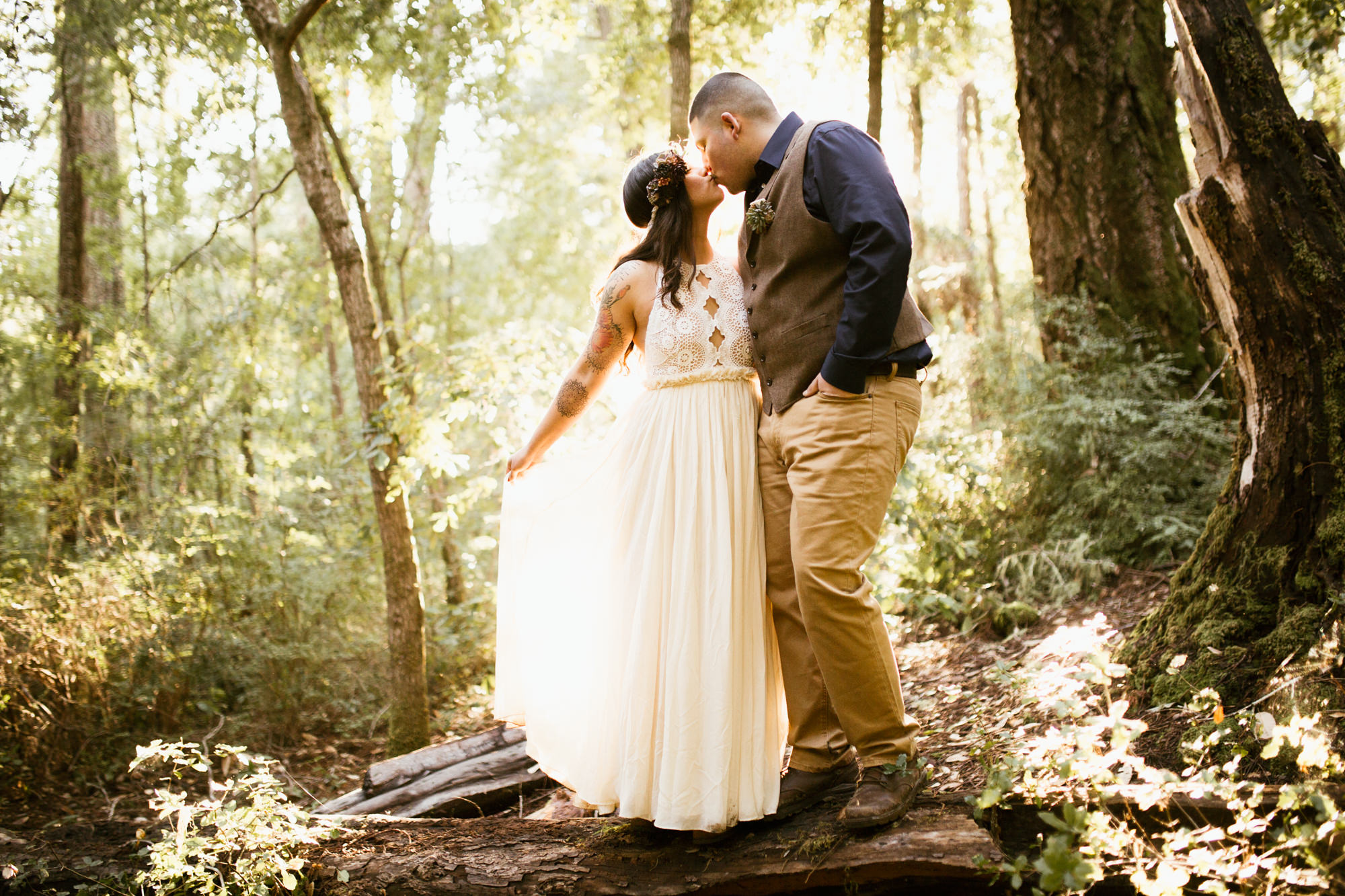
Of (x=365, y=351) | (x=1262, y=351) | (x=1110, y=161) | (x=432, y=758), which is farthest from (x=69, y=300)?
(x=1262, y=351)

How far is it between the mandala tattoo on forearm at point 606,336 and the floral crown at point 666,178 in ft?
1.05

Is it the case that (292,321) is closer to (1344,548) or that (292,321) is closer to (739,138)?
(739,138)

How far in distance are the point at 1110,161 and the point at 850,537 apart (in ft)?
12.9

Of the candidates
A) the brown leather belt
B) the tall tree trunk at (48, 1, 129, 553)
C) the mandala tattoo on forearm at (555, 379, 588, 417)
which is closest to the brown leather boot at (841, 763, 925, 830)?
the brown leather belt

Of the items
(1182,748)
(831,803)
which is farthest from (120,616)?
(1182,748)

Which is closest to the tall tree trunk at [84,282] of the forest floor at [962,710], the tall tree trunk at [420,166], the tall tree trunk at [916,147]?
the forest floor at [962,710]

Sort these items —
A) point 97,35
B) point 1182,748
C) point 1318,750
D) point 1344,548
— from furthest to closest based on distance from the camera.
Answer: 1. point 97,35
2. point 1344,548
3. point 1182,748
4. point 1318,750

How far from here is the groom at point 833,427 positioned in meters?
2.46

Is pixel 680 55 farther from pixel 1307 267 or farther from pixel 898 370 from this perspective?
pixel 1307 267

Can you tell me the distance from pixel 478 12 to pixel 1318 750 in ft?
27.0

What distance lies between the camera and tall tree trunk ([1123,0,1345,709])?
2775 mm

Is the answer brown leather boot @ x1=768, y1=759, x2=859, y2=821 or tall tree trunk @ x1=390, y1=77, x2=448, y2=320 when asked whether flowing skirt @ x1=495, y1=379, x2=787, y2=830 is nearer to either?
brown leather boot @ x1=768, y1=759, x2=859, y2=821

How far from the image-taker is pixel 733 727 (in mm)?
2580

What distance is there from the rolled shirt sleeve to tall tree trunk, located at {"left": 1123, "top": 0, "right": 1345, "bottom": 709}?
52.9 inches
